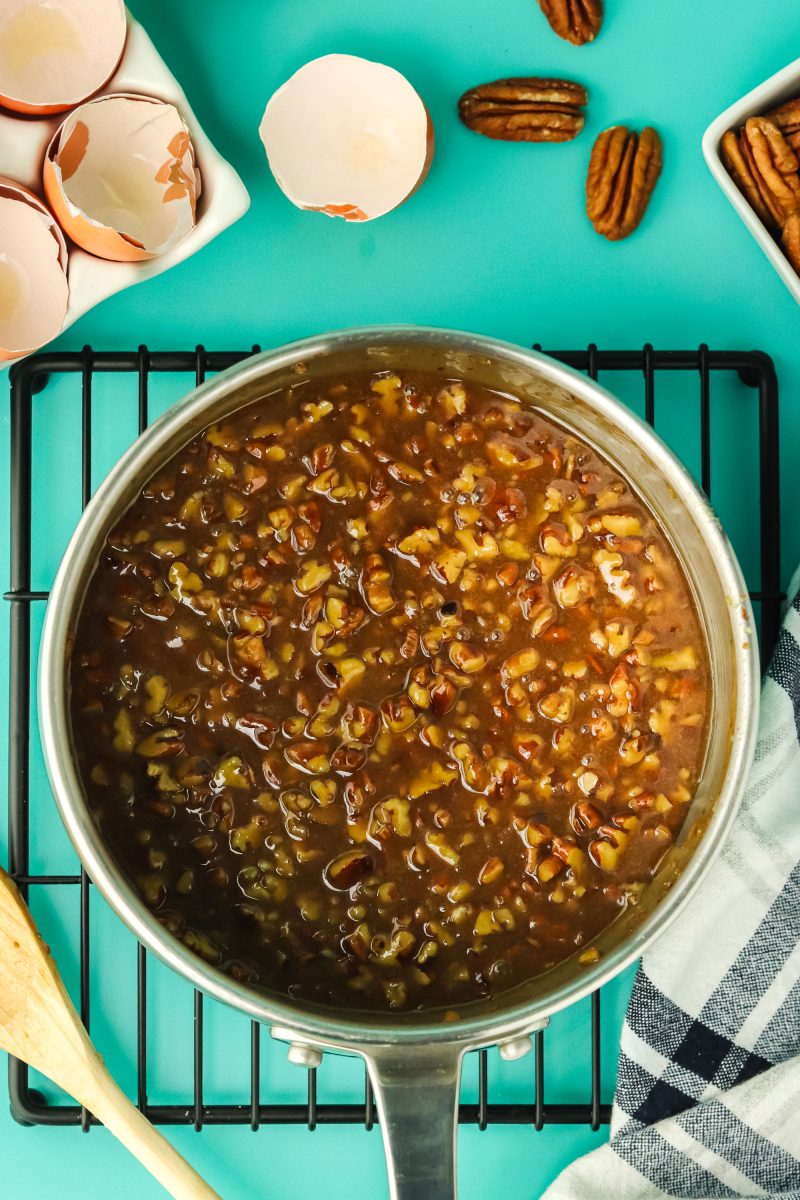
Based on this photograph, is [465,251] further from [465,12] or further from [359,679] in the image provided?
[359,679]

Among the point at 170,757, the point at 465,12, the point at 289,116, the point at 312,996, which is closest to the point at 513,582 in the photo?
the point at 170,757

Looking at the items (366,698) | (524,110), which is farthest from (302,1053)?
(524,110)

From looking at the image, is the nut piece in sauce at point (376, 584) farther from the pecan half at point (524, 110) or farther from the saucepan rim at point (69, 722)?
the pecan half at point (524, 110)

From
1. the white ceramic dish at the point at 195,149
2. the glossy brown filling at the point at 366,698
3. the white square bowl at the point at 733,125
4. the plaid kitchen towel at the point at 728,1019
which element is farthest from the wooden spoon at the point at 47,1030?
the white square bowl at the point at 733,125

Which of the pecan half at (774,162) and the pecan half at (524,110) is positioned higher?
the pecan half at (524,110)

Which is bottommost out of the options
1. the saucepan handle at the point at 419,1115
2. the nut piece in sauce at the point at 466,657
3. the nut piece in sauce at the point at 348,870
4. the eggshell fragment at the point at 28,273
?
the saucepan handle at the point at 419,1115

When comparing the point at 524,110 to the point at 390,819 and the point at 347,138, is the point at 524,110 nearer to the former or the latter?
the point at 347,138

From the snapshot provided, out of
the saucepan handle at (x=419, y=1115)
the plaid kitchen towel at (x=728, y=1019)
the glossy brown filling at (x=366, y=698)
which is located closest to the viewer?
the saucepan handle at (x=419, y=1115)
